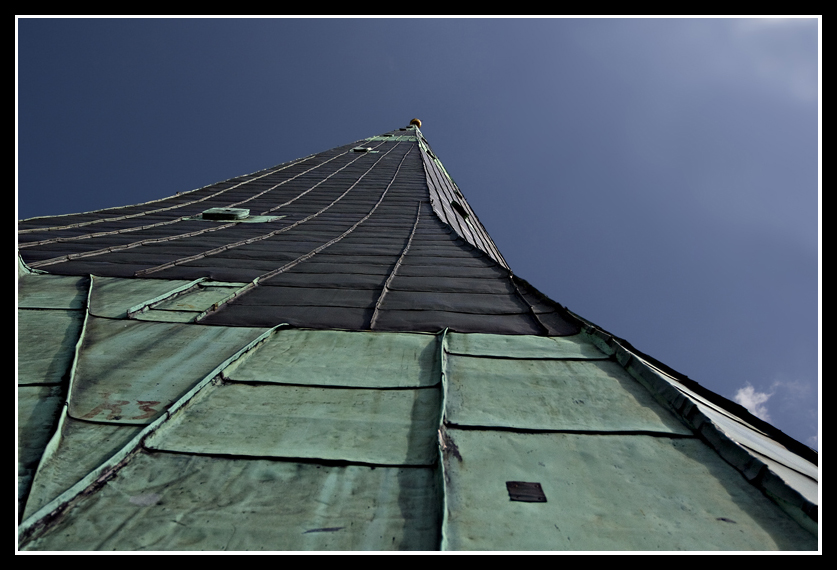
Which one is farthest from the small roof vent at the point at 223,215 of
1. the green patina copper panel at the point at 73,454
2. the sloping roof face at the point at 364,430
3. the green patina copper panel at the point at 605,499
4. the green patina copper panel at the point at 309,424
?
the green patina copper panel at the point at 605,499

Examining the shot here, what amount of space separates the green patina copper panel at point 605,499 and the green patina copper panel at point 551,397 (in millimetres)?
85

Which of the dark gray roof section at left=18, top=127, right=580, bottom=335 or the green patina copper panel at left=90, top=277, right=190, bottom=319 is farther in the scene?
the dark gray roof section at left=18, top=127, right=580, bottom=335

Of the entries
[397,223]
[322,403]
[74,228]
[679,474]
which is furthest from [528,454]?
[74,228]

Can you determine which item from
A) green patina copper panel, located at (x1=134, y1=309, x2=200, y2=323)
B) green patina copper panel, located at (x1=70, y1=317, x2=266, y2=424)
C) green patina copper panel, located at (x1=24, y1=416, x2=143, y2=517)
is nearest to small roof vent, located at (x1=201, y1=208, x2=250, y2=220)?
green patina copper panel, located at (x1=134, y1=309, x2=200, y2=323)

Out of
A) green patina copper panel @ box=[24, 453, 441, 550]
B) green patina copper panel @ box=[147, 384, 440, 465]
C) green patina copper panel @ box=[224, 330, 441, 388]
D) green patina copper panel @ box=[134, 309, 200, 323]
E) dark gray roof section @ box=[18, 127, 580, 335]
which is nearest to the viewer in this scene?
green patina copper panel @ box=[24, 453, 441, 550]

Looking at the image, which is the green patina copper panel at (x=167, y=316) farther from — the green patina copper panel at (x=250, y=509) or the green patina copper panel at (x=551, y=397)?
the green patina copper panel at (x=551, y=397)

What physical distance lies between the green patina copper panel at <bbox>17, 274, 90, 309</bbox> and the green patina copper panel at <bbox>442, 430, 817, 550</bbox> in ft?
8.62

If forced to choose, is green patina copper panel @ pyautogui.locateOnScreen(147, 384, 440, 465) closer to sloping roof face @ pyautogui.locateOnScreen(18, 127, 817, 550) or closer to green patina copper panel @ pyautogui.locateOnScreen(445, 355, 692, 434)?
sloping roof face @ pyautogui.locateOnScreen(18, 127, 817, 550)

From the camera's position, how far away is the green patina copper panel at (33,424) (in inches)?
52.3

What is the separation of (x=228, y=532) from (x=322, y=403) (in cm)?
67

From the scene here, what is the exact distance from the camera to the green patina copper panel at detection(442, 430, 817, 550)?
46.6 inches

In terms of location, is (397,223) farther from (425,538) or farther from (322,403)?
(425,538)

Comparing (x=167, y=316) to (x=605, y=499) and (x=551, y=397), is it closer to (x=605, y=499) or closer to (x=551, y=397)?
(x=551, y=397)

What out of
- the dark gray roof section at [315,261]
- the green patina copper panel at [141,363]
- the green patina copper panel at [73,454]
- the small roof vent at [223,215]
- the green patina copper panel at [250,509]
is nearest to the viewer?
the green patina copper panel at [250,509]
